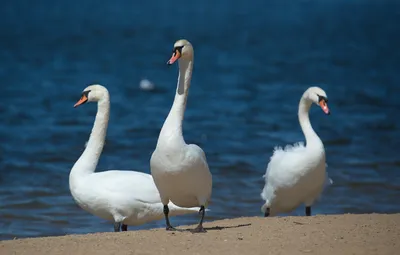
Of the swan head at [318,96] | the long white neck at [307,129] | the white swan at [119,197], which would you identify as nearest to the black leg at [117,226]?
the white swan at [119,197]

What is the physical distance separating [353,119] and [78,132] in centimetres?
518

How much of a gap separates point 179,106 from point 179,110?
0.05m

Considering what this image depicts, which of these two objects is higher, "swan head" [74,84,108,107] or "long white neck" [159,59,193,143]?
"swan head" [74,84,108,107]

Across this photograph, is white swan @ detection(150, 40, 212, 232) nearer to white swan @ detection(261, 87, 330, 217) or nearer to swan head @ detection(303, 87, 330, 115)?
white swan @ detection(261, 87, 330, 217)

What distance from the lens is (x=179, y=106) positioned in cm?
948

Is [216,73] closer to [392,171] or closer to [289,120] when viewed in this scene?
[289,120]

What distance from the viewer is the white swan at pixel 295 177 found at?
11477mm

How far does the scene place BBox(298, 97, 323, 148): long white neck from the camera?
460 inches

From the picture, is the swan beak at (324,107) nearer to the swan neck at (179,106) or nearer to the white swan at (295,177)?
the white swan at (295,177)

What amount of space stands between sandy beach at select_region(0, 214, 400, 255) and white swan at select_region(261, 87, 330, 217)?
69.8 inches

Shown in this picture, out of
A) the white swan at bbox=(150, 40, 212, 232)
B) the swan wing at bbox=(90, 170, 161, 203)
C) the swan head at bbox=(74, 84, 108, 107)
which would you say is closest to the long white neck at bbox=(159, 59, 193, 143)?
the white swan at bbox=(150, 40, 212, 232)

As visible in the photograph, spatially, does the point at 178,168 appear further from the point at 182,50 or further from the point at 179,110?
the point at 182,50

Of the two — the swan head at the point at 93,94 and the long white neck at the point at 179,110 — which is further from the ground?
the swan head at the point at 93,94

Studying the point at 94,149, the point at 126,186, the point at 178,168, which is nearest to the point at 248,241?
the point at 178,168
